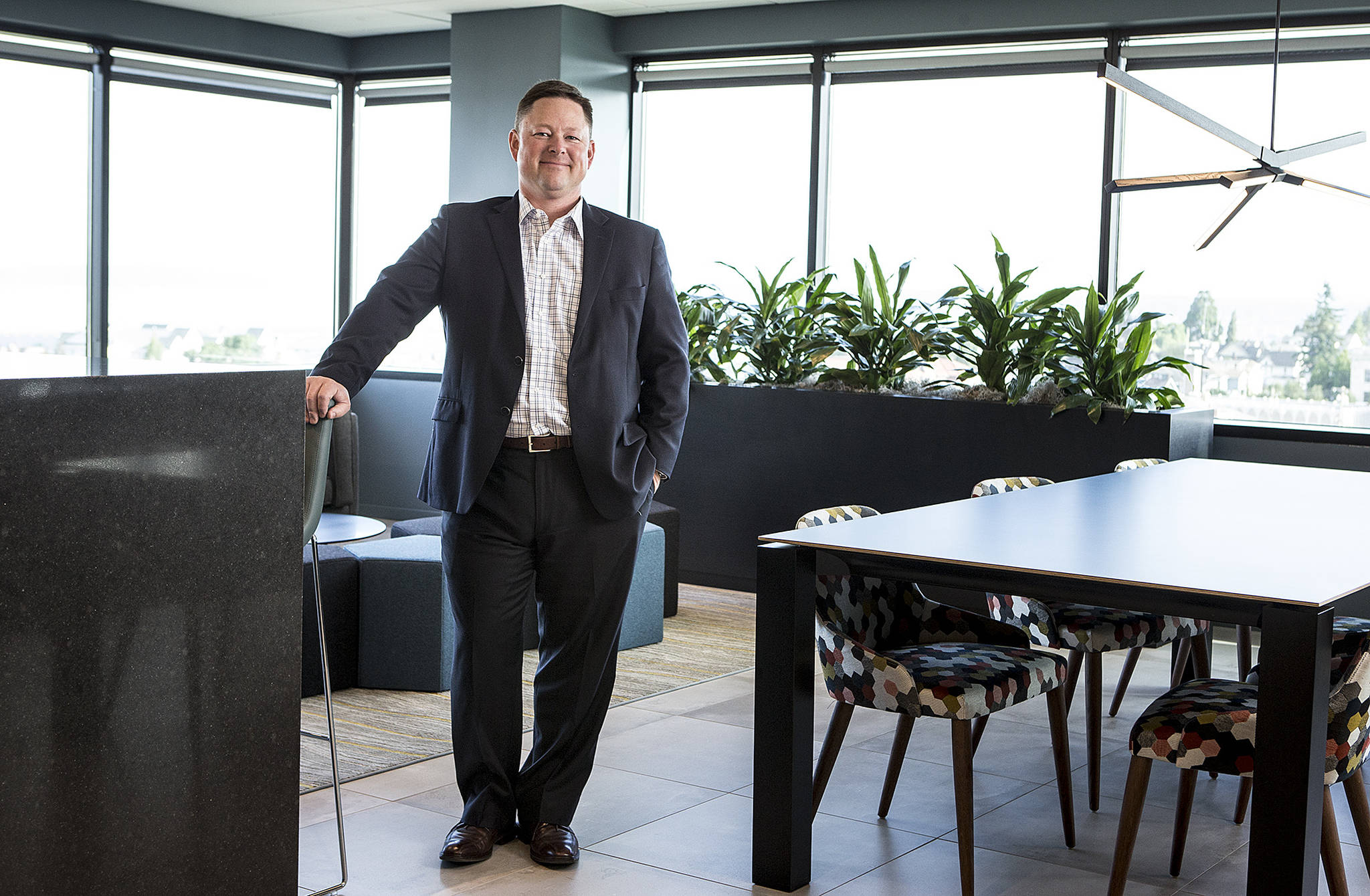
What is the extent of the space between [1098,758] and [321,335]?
19.8 feet

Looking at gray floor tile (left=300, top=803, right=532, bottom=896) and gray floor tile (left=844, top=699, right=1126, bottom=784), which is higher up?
gray floor tile (left=844, top=699, right=1126, bottom=784)

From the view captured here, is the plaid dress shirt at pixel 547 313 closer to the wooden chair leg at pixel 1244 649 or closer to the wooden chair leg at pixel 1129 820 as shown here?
the wooden chair leg at pixel 1129 820

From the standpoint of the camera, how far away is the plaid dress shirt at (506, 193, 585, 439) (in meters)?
3.00

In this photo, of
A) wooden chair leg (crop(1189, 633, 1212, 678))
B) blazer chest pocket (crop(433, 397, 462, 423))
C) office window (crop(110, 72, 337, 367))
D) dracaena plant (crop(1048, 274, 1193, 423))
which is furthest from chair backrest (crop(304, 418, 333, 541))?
office window (crop(110, 72, 337, 367))

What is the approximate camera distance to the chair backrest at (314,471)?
2475 millimetres

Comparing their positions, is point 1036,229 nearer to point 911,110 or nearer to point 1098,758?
point 911,110

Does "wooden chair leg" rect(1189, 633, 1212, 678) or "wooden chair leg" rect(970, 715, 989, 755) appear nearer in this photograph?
"wooden chair leg" rect(970, 715, 989, 755)

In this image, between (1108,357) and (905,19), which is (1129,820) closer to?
(1108,357)

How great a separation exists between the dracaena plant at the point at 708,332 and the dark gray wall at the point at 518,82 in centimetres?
100

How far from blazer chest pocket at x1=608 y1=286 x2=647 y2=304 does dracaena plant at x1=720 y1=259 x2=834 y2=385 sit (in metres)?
3.30

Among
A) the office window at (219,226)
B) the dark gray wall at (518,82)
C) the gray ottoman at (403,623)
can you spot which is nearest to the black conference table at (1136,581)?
the gray ottoman at (403,623)

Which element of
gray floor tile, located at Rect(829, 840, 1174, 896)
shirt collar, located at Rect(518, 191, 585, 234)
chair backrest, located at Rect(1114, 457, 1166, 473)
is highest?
shirt collar, located at Rect(518, 191, 585, 234)

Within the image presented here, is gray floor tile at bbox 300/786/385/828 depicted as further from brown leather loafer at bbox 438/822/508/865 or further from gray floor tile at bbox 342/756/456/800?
brown leather loafer at bbox 438/822/508/865

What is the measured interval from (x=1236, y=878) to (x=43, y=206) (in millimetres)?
6370
